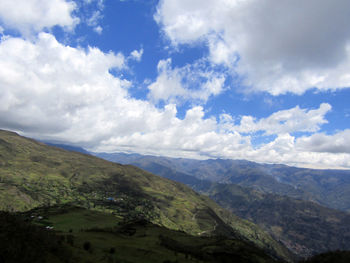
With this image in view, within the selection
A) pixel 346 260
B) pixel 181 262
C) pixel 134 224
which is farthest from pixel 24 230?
pixel 134 224

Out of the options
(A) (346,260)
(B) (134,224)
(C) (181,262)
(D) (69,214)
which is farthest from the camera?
(D) (69,214)

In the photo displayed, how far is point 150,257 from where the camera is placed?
5062 centimetres

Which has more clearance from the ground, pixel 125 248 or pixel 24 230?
pixel 24 230

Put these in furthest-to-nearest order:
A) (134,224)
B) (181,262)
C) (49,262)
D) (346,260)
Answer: (134,224) < (181,262) < (346,260) < (49,262)

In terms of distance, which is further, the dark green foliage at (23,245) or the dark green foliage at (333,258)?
the dark green foliage at (333,258)

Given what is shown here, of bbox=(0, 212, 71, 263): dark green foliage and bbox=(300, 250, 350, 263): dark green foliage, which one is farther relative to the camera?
bbox=(300, 250, 350, 263): dark green foliage

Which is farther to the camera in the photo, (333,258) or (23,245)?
(333,258)

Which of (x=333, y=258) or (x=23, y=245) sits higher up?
(x=23, y=245)

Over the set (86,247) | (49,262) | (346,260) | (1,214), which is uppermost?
(1,214)

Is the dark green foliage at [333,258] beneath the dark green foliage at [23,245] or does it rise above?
beneath

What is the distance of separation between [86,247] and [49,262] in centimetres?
2200

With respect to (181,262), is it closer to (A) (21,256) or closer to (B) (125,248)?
(B) (125,248)

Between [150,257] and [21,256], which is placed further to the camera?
[150,257]

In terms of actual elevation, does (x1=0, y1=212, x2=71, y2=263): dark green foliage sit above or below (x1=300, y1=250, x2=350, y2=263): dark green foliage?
above
